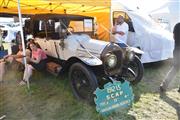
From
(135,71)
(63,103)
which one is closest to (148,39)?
(135,71)

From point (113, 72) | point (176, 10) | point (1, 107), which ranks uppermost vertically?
point (176, 10)

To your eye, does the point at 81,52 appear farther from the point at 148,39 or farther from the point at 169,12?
the point at 169,12

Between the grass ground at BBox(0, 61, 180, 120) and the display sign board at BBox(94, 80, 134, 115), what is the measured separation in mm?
134

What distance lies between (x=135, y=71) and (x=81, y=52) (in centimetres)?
138

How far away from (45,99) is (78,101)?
72 centimetres

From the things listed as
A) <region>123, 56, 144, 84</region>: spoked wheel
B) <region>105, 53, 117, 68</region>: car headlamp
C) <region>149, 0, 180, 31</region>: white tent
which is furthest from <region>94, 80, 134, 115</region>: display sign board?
<region>149, 0, 180, 31</region>: white tent

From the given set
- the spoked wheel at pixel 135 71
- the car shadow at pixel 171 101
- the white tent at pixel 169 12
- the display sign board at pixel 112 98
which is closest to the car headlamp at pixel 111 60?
the display sign board at pixel 112 98

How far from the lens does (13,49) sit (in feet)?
30.7

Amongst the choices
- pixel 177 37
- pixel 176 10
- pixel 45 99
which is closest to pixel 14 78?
pixel 45 99

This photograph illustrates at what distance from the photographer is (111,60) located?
518cm

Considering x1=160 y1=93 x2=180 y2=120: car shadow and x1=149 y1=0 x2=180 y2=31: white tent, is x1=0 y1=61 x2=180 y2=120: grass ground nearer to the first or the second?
x1=160 y1=93 x2=180 y2=120: car shadow

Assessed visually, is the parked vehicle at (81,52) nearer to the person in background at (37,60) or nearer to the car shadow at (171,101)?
the person in background at (37,60)

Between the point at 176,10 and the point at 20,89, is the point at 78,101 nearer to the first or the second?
the point at 20,89

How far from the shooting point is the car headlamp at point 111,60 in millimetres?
5150
